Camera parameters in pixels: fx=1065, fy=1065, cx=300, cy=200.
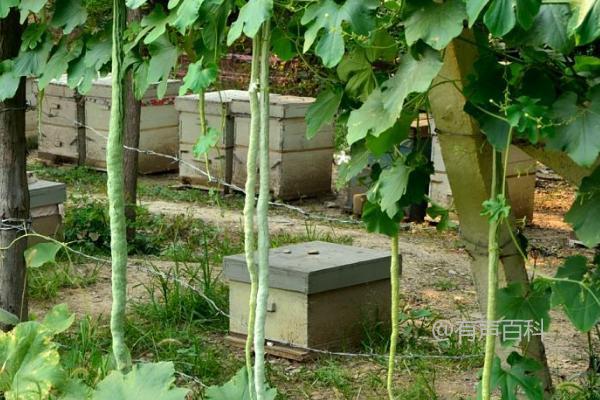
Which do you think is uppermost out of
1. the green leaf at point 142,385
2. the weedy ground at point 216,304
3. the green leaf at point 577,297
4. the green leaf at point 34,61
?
the green leaf at point 34,61

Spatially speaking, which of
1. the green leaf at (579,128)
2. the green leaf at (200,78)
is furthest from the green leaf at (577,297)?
the green leaf at (200,78)

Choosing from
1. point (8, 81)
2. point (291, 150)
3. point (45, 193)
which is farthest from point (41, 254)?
point (291, 150)

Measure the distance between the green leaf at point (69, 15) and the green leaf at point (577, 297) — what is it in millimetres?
1473

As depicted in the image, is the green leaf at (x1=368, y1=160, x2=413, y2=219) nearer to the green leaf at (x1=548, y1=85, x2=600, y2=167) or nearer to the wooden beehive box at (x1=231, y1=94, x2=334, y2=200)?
the green leaf at (x1=548, y1=85, x2=600, y2=167)

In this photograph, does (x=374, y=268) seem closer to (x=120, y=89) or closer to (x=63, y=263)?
(x=63, y=263)

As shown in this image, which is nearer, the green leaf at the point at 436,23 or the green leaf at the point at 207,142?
the green leaf at the point at 436,23

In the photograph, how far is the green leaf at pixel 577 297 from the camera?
2619 mm

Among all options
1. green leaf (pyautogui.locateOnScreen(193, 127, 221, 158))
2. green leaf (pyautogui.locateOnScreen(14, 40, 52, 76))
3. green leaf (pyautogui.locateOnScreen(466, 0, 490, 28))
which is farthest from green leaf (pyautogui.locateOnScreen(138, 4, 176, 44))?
green leaf (pyautogui.locateOnScreen(466, 0, 490, 28))

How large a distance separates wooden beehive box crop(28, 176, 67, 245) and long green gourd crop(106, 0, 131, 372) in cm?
458

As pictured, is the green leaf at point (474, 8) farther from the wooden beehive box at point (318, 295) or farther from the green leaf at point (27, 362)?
the wooden beehive box at point (318, 295)

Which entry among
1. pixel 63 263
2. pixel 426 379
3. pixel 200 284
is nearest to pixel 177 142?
pixel 63 263

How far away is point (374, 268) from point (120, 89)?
9.54 ft

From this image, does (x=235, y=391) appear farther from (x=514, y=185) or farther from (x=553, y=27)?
(x=514, y=185)

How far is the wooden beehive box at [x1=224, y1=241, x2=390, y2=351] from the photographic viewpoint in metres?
5.19
